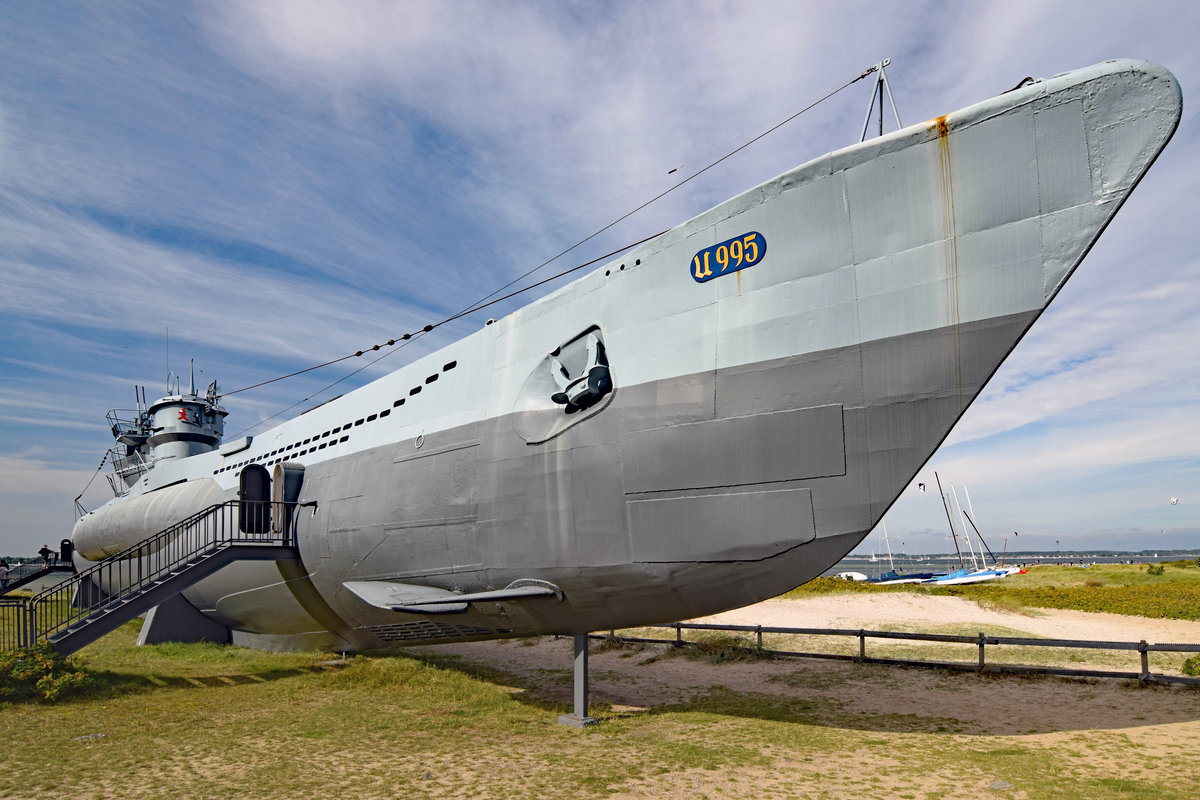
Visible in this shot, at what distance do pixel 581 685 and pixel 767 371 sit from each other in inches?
236

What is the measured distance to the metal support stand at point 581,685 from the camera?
35.1 feet

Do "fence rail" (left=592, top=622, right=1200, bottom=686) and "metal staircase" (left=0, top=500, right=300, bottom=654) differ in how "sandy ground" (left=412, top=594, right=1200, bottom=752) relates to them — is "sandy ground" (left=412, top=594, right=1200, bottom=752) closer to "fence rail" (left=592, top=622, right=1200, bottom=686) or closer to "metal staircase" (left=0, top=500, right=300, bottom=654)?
"fence rail" (left=592, top=622, right=1200, bottom=686)

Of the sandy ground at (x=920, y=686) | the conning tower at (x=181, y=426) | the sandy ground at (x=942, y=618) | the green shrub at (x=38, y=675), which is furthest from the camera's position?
the conning tower at (x=181, y=426)

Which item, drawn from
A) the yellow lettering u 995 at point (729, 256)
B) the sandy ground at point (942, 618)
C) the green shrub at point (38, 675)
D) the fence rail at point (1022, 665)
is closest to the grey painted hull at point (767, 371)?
the yellow lettering u 995 at point (729, 256)

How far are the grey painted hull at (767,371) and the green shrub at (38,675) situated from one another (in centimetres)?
656

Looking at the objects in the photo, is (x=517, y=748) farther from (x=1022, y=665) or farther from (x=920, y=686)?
(x=1022, y=665)

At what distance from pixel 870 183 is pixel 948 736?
300 inches

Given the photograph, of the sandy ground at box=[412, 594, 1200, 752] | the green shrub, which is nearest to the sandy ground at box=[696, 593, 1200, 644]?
the sandy ground at box=[412, 594, 1200, 752]

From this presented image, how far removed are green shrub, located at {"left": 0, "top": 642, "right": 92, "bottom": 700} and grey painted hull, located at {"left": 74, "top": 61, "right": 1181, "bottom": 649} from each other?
21.5 ft

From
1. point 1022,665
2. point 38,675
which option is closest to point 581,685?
point 1022,665

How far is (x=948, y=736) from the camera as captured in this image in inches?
382

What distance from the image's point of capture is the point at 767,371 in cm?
789

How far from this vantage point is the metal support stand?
1070cm

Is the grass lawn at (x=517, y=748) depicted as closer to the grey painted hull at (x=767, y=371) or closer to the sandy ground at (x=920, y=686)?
the sandy ground at (x=920, y=686)
